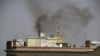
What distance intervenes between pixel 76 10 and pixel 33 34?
6.83 ft

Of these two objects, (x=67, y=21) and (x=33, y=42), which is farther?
(x=67, y=21)

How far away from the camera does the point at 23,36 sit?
27.8ft

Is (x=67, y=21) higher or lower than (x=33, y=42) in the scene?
higher

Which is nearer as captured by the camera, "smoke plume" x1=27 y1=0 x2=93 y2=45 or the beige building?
the beige building

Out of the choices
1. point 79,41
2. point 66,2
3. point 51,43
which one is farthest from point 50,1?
point 51,43

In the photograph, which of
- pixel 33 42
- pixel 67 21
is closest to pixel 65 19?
pixel 67 21

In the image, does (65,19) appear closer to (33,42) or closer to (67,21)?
(67,21)

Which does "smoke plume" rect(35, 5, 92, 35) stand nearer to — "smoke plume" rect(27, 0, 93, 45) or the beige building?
"smoke plume" rect(27, 0, 93, 45)

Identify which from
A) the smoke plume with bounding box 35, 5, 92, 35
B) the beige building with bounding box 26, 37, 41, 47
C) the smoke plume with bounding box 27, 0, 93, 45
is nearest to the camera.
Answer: the beige building with bounding box 26, 37, 41, 47

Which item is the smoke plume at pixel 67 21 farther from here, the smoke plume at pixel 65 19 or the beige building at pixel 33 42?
the beige building at pixel 33 42

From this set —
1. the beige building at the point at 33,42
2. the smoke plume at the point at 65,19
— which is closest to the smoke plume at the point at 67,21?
the smoke plume at the point at 65,19

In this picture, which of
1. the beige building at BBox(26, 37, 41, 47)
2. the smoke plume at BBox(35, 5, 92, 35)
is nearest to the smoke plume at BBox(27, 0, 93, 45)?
the smoke plume at BBox(35, 5, 92, 35)

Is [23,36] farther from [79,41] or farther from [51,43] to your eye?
[51,43]

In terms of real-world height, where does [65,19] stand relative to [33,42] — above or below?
above
